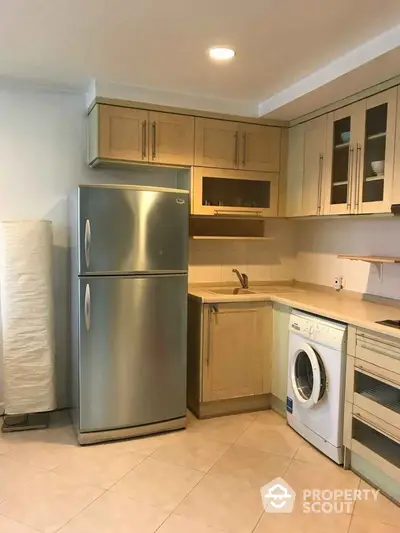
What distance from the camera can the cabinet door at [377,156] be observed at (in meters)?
2.65

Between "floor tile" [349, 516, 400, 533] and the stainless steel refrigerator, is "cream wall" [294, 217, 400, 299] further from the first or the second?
"floor tile" [349, 516, 400, 533]

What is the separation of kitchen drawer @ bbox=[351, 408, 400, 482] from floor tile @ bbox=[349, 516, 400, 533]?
245 millimetres

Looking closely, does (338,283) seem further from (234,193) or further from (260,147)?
(260,147)

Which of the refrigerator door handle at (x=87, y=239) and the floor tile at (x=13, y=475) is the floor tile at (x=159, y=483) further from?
the refrigerator door handle at (x=87, y=239)

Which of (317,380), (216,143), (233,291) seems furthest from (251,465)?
(216,143)

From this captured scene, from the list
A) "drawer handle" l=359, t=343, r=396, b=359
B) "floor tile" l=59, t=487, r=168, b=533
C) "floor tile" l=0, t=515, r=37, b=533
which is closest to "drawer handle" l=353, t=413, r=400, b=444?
"drawer handle" l=359, t=343, r=396, b=359

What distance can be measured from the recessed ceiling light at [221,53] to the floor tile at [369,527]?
8.27 ft

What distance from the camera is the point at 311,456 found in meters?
2.76

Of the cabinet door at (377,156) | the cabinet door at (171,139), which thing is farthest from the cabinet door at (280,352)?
the cabinet door at (171,139)

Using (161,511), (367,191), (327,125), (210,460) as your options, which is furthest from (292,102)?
(161,511)

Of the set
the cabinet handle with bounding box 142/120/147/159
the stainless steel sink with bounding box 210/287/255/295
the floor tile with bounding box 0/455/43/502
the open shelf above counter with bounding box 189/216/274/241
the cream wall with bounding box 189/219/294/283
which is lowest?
the floor tile with bounding box 0/455/43/502

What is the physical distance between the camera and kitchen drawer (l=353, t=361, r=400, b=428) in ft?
7.53

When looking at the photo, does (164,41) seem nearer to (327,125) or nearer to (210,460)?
(327,125)

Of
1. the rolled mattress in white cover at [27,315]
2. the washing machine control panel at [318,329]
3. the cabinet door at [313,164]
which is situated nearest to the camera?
the washing machine control panel at [318,329]
